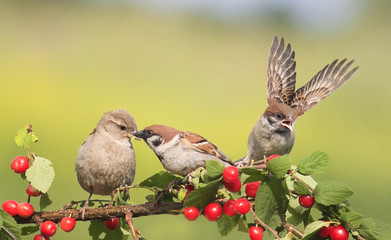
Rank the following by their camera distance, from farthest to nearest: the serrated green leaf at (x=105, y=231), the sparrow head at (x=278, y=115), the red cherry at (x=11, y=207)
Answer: the sparrow head at (x=278, y=115) → the serrated green leaf at (x=105, y=231) → the red cherry at (x=11, y=207)

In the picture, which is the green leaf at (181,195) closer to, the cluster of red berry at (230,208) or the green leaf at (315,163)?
the cluster of red berry at (230,208)

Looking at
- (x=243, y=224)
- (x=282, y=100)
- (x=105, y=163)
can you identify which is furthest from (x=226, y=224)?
(x=282, y=100)

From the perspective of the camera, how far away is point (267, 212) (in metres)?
1.48

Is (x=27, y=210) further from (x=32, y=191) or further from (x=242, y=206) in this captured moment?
(x=242, y=206)

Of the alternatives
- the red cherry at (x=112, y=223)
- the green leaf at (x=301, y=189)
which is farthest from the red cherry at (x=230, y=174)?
the red cherry at (x=112, y=223)

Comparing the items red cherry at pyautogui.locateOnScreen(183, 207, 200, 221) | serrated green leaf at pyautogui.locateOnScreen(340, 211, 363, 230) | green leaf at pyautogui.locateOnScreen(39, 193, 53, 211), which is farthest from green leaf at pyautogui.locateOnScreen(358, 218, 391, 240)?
green leaf at pyautogui.locateOnScreen(39, 193, 53, 211)

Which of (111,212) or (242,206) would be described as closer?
(242,206)

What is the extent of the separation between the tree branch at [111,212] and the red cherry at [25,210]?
0.09 feet

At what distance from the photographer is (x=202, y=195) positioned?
1.46 meters

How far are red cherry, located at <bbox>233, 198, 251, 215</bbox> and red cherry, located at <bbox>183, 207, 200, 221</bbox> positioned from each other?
0.11 m

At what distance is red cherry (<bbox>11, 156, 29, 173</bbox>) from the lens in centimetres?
165

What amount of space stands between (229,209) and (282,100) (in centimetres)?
233

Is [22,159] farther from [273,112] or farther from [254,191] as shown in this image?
[273,112]

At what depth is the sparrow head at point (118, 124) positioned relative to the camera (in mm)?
1990
